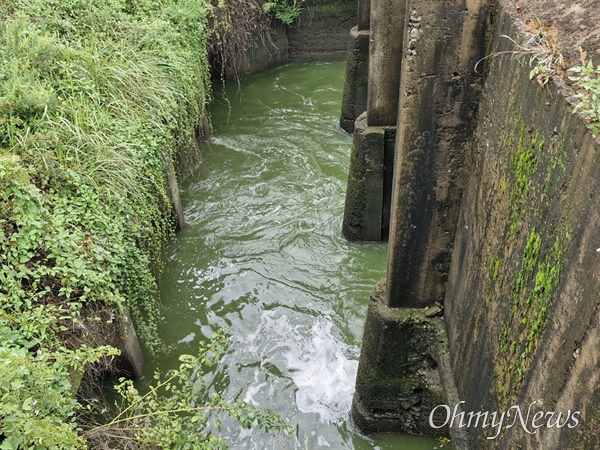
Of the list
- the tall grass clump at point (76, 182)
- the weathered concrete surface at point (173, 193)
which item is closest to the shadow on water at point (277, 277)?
the weathered concrete surface at point (173, 193)

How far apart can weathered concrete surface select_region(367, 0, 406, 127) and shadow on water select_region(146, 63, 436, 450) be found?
5.45 feet

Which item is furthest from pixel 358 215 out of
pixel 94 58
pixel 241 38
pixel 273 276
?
pixel 241 38

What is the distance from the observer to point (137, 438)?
311 centimetres

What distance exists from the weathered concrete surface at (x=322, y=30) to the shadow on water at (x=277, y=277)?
318cm

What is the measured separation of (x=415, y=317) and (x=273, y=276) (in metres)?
2.70

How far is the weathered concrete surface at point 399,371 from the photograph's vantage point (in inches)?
162

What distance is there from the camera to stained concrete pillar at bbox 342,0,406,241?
5719mm

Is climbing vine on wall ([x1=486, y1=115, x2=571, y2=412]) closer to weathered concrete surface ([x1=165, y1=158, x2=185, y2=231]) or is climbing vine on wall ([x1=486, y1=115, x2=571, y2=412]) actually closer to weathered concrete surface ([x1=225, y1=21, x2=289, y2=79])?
weathered concrete surface ([x1=165, y1=158, x2=185, y2=231])

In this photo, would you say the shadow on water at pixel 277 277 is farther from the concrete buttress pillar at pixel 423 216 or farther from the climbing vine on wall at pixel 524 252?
the climbing vine on wall at pixel 524 252

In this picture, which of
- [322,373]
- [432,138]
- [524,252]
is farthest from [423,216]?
[322,373]

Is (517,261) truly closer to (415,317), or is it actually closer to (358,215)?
(415,317)

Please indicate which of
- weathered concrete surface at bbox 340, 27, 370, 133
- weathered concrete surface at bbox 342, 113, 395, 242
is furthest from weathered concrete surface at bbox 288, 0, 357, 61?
weathered concrete surface at bbox 342, 113, 395, 242

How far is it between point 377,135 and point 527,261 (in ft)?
12.3

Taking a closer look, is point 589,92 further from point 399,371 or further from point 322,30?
point 322,30
